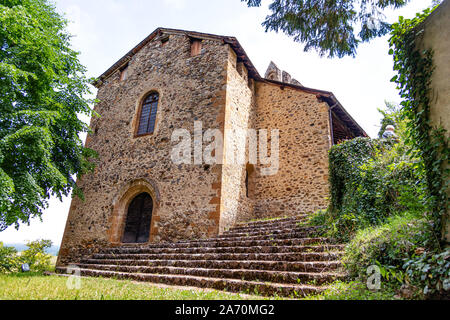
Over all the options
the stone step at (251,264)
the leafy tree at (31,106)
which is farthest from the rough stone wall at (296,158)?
the leafy tree at (31,106)

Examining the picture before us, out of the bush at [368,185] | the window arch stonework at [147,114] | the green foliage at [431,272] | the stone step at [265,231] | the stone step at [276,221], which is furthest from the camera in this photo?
the window arch stonework at [147,114]

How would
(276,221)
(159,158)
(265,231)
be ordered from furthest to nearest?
(159,158) → (276,221) → (265,231)

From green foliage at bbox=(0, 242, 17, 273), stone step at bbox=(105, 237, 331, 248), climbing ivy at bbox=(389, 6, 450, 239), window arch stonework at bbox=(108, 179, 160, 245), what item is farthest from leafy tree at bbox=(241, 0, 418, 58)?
green foliage at bbox=(0, 242, 17, 273)

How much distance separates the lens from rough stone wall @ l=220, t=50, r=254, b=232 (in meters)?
9.00

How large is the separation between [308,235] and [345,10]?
4705 mm

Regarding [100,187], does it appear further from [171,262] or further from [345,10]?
[345,10]

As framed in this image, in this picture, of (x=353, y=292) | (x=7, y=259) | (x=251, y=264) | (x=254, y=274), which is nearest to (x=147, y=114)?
(x=7, y=259)

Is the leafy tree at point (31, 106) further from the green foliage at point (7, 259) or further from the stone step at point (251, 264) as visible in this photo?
the stone step at point (251, 264)

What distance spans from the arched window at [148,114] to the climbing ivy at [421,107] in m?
9.08

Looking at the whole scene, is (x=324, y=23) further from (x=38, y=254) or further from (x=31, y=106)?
(x=38, y=254)

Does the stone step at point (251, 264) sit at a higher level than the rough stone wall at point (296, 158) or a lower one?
lower

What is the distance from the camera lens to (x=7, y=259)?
27.9ft

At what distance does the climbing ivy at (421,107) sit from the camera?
3.19 metres

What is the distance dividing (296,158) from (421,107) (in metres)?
7.40
